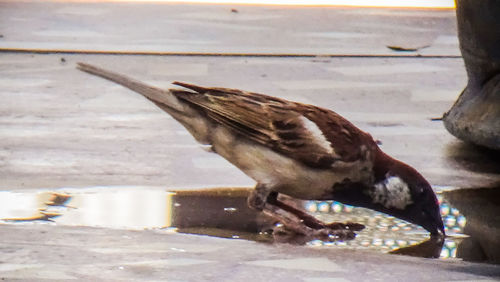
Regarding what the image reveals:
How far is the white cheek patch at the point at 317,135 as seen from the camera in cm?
636

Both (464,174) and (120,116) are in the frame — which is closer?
(464,174)

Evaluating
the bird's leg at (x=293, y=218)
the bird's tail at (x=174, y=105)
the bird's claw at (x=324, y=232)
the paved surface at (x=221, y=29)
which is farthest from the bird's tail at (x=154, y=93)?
the paved surface at (x=221, y=29)

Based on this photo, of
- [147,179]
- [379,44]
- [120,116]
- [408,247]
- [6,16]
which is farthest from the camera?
[6,16]

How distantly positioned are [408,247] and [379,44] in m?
6.15

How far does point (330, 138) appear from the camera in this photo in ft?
21.1

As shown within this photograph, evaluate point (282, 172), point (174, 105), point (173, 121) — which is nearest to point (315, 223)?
point (282, 172)

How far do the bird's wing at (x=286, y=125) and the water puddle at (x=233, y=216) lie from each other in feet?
1.39

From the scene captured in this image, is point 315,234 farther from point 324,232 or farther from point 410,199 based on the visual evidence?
point 410,199

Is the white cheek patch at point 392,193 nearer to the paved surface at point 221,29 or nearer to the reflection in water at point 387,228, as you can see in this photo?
the reflection in water at point 387,228

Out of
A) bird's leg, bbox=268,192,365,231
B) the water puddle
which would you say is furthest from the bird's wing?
the water puddle

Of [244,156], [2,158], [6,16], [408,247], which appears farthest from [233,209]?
[6,16]

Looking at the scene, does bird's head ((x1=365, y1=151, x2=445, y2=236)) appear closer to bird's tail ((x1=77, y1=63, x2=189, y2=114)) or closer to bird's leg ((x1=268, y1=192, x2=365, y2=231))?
bird's leg ((x1=268, y1=192, x2=365, y2=231))

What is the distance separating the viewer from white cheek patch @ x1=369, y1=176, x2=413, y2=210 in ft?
20.9

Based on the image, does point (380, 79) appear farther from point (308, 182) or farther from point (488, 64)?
point (308, 182)
